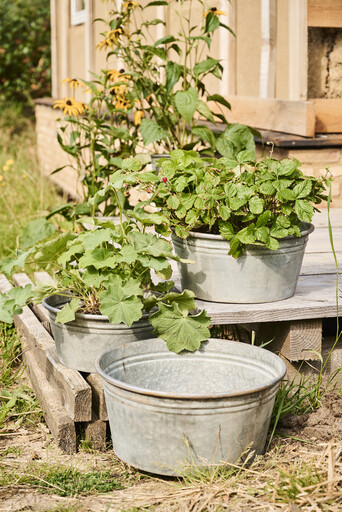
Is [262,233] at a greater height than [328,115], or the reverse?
[328,115]

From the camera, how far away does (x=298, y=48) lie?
455 cm

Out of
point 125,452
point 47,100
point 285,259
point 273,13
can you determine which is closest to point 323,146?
point 273,13

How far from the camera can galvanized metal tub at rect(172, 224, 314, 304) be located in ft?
8.57

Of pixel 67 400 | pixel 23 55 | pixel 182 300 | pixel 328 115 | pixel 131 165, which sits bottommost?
pixel 67 400

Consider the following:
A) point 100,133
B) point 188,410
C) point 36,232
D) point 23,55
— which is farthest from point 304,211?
point 23,55

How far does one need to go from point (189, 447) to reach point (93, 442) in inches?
19.5

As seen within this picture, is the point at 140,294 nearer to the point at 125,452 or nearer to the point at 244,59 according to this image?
the point at 125,452

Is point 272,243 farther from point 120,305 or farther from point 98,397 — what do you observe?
point 98,397

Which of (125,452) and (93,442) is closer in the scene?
(125,452)

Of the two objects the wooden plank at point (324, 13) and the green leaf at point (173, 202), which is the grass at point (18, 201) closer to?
the wooden plank at point (324, 13)

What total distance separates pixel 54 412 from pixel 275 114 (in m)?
2.95

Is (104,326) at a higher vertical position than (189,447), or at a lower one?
higher

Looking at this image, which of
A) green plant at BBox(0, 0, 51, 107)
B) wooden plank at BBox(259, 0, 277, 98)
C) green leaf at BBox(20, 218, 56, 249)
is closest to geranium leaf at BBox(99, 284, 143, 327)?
green leaf at BBox(20, 218, 56, 249)

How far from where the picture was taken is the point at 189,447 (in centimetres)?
216
